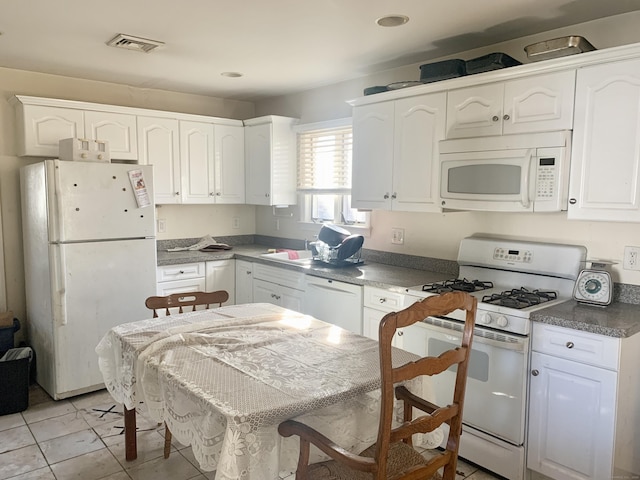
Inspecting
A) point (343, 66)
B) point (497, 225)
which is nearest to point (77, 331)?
point (343, 66)

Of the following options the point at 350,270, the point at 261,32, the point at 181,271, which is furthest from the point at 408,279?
the point at 181,271

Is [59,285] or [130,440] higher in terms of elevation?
[59,285]

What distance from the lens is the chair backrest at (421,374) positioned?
4.31 feet

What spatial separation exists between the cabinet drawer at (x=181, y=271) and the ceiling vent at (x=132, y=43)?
1667 mm

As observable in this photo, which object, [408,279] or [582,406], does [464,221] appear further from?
[582,406]

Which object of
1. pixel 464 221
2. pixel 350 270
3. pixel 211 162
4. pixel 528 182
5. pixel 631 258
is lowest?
pixel 350 270

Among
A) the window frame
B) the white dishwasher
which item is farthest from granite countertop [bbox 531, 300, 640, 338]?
the window frame

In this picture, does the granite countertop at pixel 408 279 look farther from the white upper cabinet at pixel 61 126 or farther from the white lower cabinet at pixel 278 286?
the white upper cabinet at pixel 61 126

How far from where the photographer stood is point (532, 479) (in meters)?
2.32

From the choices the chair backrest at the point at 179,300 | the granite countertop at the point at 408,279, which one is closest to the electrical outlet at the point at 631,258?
the granite countertop at the point at 408,279

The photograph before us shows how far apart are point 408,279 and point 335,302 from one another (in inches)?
21.3

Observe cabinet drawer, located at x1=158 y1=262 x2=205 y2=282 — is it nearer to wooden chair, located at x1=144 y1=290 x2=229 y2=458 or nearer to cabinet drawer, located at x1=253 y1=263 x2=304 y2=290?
cabinet drawer, located at x1=253 y1=263 x2=304 y2=290

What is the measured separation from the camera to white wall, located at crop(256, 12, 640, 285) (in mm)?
2457

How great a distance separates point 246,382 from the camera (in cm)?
159
